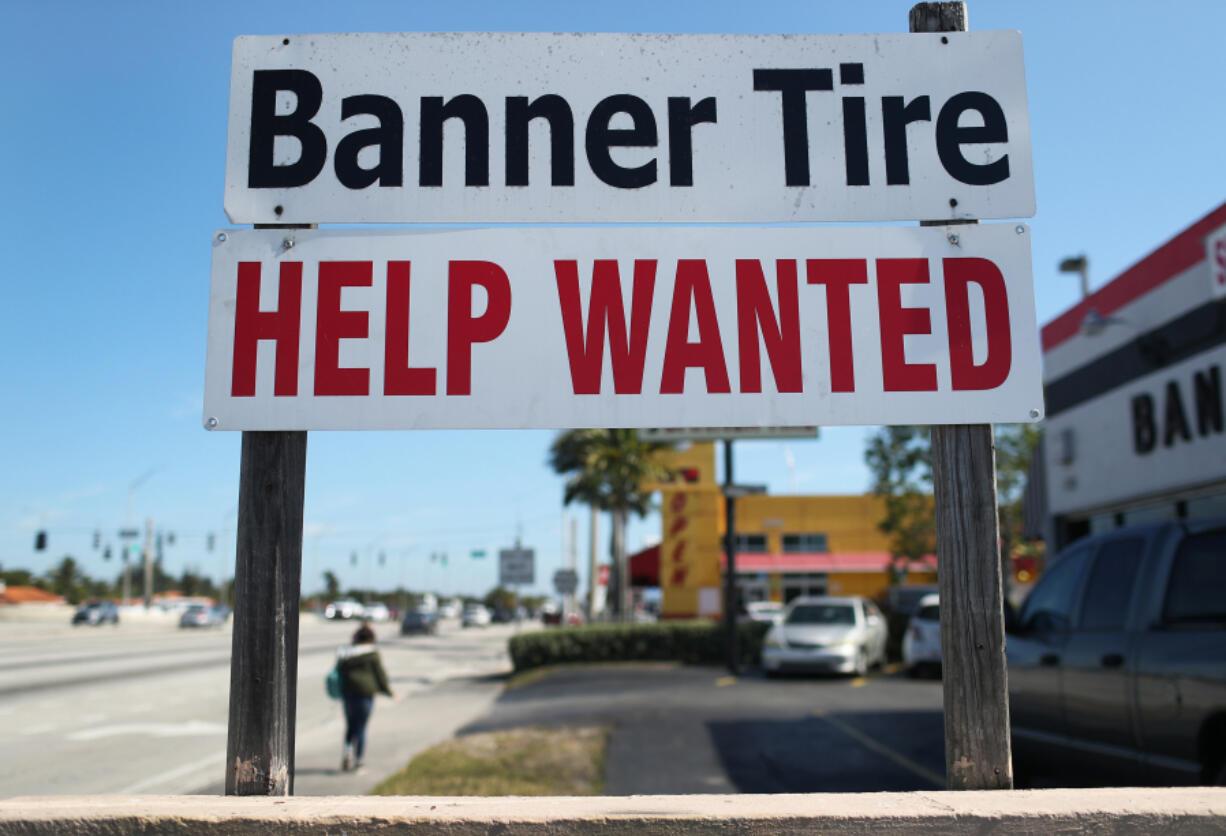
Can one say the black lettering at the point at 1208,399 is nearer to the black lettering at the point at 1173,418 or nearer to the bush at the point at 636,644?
the black lettering at the point at 1173,418

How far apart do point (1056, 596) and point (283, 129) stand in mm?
5948

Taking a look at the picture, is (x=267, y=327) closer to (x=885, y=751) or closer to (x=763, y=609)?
(x=885, y=751)

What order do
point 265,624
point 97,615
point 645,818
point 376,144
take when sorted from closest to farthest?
point 645,818, point 265,624, point 376,144, point 97,615

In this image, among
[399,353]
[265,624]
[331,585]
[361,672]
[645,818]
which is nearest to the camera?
[645,818]

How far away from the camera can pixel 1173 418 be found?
15.1 meters

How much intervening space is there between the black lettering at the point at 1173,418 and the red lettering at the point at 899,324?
13.9 m

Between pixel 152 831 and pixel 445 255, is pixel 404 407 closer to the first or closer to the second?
pixel 445 255

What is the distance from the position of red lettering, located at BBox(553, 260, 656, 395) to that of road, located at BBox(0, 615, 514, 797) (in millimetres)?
7553

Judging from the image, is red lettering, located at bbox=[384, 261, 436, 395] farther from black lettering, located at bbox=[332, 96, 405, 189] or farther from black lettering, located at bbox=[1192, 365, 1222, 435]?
black lettering, located at bbox=[1192, 365, 1222, 435]

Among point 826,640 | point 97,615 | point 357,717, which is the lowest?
point 97,615

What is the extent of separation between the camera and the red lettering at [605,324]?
3.04 m

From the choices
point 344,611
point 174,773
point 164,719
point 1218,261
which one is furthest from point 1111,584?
point 344,611

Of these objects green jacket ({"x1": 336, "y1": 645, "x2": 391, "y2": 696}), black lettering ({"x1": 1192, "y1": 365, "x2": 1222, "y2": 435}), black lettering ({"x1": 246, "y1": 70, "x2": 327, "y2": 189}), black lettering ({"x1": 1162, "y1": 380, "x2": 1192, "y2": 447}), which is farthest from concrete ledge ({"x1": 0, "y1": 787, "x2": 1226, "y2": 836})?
black lettering ({"x1": 1162, "y1": 380, "x2": 1192, "y2": 447})

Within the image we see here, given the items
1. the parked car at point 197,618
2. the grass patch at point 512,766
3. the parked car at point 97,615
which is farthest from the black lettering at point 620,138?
the parked car at point 97,615
